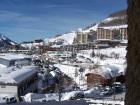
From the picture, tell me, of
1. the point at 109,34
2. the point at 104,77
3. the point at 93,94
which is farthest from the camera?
the point at 109,34

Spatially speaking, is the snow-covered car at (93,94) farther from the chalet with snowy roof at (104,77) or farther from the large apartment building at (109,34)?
the large apartment building at (109,34)

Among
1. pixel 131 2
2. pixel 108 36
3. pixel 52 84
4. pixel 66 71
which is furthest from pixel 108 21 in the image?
pixel 131 2

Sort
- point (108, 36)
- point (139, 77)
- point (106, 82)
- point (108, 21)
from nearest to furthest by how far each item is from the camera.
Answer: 1. point (139, 77)
2. point (106, 82)
3. point (108, 36)
4. point (108, 21)

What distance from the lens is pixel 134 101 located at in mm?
1603

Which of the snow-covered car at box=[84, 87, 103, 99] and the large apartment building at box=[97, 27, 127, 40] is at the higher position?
the large apartment building at box=[97, 27, 127, 40]

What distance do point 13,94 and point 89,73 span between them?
838 centimetres

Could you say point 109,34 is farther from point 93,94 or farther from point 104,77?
point 93,94

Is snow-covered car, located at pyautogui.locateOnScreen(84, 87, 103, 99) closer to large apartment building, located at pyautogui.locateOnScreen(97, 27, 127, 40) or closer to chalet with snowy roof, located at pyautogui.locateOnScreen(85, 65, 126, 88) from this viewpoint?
chalet with snowy roof, located at pyautogui.locateOnScreen(85, 65, 126, 88)

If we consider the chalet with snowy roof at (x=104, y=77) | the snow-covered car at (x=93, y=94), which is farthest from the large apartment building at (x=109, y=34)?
the snow-covered car at (x=93, y=94)

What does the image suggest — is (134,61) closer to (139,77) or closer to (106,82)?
(139,77)

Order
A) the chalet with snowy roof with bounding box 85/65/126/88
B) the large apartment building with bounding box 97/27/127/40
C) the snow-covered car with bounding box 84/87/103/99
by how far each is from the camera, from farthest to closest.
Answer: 1. the large apartment building with bounding box 97/27/127/40
2. the chalet with snowy roof with bounding box 85/65/126/88
3. the snow-covered car with bounding box 84/87/103/99

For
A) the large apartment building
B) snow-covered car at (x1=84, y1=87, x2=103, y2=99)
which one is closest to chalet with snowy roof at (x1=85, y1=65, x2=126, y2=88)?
snow-covered car at (x1=84, y1=87, x2=103, y2=99)

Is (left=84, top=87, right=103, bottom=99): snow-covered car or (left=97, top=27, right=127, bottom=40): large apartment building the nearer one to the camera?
(left=84, top=87, right=103, bottom=99): snow-covered car

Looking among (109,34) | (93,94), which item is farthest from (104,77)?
(109,34)
